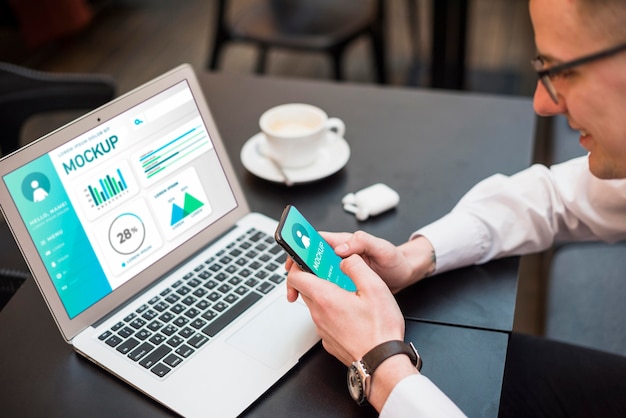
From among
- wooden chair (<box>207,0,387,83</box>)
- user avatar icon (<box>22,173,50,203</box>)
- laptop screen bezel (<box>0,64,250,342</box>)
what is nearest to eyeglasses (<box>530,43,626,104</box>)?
laptop screen bezel (<box>0,64,250,342</box>)

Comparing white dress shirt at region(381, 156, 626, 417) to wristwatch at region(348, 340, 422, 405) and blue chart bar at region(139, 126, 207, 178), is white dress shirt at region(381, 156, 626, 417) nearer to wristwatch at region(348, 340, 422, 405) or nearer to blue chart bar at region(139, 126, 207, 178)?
wristwatch at region(348, 340, 422, 405)

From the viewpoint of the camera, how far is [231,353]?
32.2 inches

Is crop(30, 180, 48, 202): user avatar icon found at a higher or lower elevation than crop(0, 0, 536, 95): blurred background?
higher

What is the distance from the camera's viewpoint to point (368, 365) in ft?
2.49

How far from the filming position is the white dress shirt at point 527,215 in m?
0.95

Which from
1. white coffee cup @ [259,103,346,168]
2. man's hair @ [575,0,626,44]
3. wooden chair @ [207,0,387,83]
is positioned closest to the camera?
man's hair @ [575,0,626,44]

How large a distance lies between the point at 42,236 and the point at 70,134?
129 millimetres

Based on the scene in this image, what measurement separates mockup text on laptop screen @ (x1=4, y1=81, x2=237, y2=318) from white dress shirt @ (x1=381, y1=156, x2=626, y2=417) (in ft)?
1.09

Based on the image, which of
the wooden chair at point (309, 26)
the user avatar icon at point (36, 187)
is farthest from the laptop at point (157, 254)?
the wooden chair at point (309, 26)

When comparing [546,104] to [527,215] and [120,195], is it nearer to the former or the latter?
[527,215]

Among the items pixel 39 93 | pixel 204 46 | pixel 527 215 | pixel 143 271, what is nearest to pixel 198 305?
pixel 143 271

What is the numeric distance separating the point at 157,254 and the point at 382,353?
1.14ft

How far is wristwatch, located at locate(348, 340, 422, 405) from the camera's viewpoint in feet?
2.44

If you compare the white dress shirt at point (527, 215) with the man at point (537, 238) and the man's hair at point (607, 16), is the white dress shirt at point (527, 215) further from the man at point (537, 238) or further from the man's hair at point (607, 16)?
the man's hair at point (607, 16)
